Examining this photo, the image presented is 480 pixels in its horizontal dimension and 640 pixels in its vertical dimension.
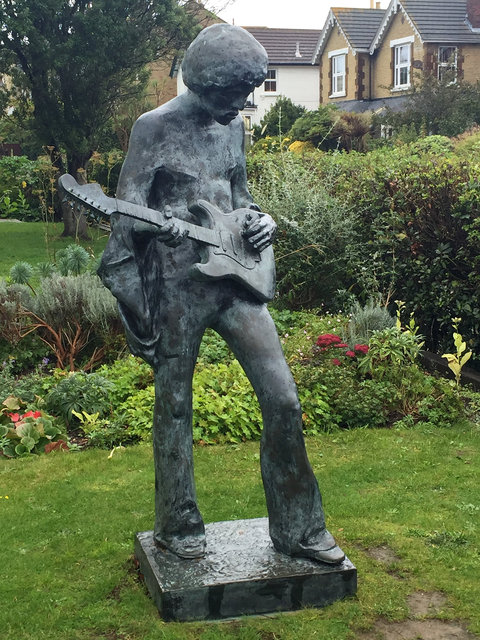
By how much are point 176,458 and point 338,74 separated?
38906mm

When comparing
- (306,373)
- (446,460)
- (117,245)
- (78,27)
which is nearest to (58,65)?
(78,27)

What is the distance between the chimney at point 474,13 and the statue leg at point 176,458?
1415 inches

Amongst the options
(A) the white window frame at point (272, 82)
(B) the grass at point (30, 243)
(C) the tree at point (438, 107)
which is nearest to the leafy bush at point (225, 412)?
(B) the grass at point (30, 243)

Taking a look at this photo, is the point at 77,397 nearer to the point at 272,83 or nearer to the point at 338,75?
the point at 338,75

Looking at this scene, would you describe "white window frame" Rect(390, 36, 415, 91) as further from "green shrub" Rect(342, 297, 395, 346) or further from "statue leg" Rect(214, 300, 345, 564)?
"statue leg" Rect(214, 300, 345, 564)

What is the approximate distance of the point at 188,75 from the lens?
13.7 feet

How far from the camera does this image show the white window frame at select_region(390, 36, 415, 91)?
3644cm

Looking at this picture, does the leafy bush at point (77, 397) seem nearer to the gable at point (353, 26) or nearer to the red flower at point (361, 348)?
the red flower at point (361, 348)

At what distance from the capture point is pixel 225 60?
402 cm

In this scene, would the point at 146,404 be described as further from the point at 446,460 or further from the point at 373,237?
the point at 373,237

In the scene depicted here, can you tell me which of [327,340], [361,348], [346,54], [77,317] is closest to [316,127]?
[346,54]

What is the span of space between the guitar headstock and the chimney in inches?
Answer: 1428

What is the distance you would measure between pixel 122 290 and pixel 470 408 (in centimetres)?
495

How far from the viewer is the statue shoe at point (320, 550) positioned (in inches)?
173
